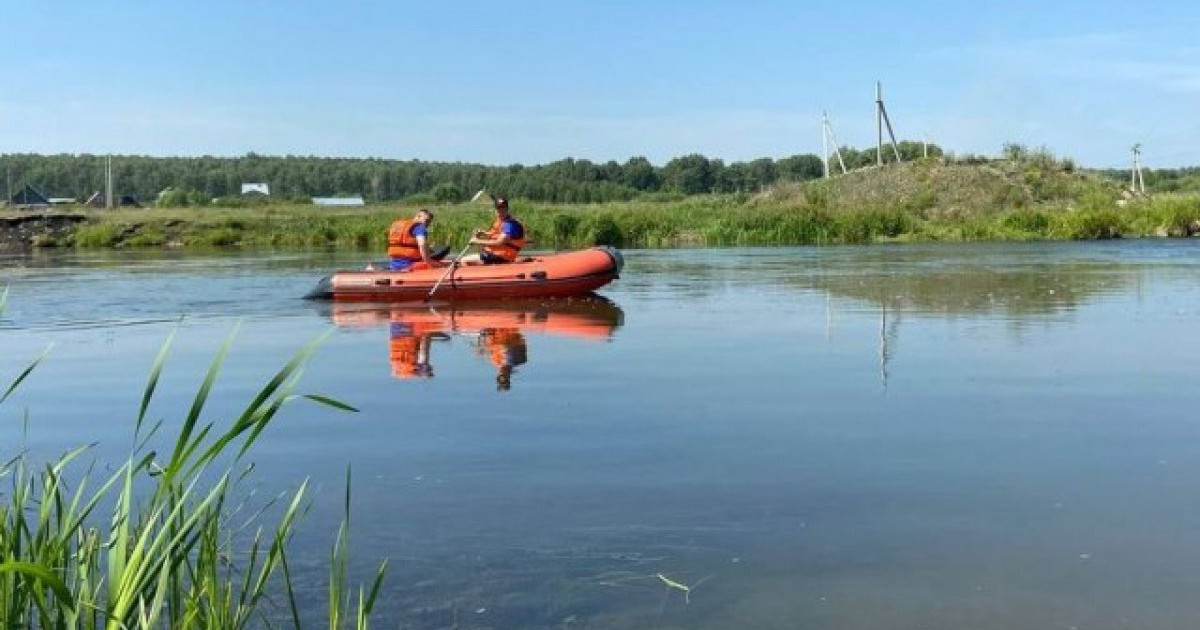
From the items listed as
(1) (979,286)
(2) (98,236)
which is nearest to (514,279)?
(1) (979,286)

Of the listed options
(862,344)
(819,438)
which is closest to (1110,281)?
(862,344)

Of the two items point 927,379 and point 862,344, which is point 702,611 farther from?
point 862,344

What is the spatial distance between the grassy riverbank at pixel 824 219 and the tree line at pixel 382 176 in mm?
35426

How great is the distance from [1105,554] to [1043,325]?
8420mm

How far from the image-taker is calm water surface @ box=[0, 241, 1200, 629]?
4625 millimetres

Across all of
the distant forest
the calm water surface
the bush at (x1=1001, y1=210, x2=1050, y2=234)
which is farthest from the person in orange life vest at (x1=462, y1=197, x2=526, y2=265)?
the distant forest

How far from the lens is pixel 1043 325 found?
12.9m

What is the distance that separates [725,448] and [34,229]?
1770 inches

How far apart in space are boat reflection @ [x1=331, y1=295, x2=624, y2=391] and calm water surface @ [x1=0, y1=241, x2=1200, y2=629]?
0.26 ft

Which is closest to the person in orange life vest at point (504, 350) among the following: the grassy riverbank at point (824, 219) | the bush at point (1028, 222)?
the grassy riverbank at point (824, 219)

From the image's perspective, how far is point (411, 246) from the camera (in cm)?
1752

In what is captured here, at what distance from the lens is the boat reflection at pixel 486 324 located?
37.0 feet

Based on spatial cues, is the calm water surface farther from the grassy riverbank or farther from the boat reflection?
the grassy riverbank

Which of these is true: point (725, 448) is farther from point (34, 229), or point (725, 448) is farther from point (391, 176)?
point (391, 176)
